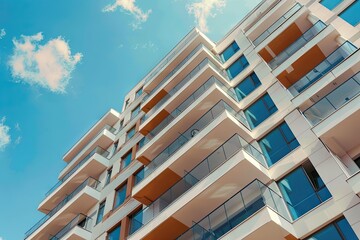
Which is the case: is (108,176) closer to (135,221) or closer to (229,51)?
(135,221)

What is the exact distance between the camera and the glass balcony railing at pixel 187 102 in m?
18.5

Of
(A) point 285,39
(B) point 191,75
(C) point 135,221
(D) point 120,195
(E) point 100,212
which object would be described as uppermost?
(B) point 191,75

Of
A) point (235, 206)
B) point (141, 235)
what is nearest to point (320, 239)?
point (235, 206)

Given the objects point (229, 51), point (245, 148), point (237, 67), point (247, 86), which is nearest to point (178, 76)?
point (229, 51)

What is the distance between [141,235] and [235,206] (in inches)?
184

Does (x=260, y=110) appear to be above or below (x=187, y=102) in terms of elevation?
below

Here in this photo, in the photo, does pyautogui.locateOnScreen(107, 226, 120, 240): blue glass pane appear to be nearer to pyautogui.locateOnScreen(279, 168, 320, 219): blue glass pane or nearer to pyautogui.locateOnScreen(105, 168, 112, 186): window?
pyautogui.locateOnScreen(105, 168, 112, 186): window

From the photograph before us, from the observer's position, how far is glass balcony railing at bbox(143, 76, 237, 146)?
18547 mm

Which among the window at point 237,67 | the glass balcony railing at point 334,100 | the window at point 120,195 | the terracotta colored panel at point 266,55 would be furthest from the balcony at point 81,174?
the glass balcony railing at point 334,100

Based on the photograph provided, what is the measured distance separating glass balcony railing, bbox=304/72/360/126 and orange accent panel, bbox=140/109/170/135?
9719 mm

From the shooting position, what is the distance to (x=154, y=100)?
2388cm

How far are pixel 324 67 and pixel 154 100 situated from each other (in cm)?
1173

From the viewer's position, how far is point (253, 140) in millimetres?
15281

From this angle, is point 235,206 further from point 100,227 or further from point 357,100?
point 100,227
